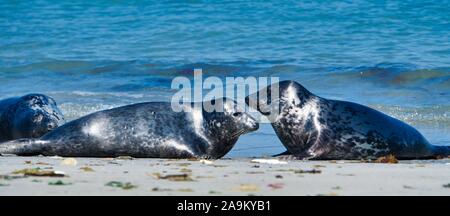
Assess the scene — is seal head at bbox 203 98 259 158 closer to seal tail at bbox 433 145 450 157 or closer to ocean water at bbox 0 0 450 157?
ocean water at bbox 0 0 450 157

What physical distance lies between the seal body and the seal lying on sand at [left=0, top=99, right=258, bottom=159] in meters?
0.83

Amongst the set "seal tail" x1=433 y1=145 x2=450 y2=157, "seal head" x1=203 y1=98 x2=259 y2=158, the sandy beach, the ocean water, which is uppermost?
the ocean water

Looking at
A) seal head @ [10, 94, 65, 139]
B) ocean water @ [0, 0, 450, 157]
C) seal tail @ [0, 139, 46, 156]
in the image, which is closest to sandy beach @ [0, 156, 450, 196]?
seal tail @ [0, 139, 46, 156]

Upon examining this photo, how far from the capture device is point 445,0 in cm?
2072

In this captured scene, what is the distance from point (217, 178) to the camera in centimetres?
536

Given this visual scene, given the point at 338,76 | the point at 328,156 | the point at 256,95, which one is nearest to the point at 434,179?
the point at 328,156

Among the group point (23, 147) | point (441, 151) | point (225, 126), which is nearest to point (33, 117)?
point (23, 147)

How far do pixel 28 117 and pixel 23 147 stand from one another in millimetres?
1184

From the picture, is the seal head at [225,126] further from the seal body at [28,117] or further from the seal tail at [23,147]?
the seal body at [28,117]

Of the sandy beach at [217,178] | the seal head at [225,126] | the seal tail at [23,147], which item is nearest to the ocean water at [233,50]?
the seal head at [225,126]

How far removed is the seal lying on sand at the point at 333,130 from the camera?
7.75m

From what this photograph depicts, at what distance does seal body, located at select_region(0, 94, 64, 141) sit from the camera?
336 inches

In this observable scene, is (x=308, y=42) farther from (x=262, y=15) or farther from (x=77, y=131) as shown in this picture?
(x=77, y=131)

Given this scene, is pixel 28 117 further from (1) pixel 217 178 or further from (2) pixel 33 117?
(1) pixel 217 178
